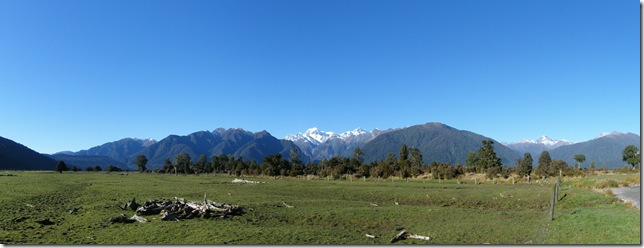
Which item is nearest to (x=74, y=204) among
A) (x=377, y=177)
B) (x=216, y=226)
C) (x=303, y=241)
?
(x=216, y=226)

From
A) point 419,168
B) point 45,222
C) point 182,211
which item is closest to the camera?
point 45,222

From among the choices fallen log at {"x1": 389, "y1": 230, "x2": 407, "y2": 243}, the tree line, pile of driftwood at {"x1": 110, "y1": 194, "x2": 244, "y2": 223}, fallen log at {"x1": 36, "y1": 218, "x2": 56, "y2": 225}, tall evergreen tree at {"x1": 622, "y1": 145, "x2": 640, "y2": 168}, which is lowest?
fallen log at {"x1": 389, "y1": 230, "x2": 407, "y2": 243}

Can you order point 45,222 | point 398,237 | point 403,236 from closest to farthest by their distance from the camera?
point 398,237
point 403,236
point 45,222

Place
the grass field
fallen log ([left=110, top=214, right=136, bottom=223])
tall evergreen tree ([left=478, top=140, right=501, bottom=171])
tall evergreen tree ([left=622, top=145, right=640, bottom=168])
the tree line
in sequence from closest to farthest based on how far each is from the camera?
the grass field, fallen log ([left=110, top=214, right=136, bottom=223]), the tree line, tall evergreen tree ([left=478, top=140, right=501, bottom=171]), tall evergreen tree ([left=622, top=145, right=640, bottom=168])

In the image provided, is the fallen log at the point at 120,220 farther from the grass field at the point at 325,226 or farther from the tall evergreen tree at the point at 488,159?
the tall evergreen tree at the point at 488,159

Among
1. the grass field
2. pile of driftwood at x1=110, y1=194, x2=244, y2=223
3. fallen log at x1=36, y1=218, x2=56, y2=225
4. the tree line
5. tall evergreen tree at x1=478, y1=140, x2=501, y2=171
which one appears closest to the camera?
the grass field

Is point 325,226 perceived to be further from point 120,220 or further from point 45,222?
point 45,222

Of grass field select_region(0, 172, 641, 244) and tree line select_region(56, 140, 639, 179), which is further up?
tree line select_region(56, 140, 639, 179)

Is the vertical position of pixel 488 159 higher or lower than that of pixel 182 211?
higher

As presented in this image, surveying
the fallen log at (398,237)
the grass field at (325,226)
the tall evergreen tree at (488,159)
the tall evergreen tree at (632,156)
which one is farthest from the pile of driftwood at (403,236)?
the tall evergreen tree at (632,156)

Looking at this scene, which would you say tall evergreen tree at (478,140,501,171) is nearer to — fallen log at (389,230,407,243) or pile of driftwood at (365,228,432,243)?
pile of driftwood at (365,228,432,243)

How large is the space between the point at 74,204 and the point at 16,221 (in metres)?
10.8

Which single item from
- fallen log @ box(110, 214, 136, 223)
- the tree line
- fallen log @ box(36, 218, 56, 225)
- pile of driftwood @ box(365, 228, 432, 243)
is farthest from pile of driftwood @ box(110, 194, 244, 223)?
the tree line

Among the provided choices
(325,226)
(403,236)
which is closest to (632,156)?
(403,236)
